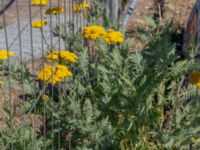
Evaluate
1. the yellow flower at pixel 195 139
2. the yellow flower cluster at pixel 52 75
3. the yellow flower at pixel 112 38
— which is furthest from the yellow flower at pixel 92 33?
the yellow flower at pixel 195 139

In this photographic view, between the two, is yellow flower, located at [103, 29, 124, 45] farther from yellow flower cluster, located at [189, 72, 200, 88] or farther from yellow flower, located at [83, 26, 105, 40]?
yellow flower cluster, located at [189, 72, 200, 88]

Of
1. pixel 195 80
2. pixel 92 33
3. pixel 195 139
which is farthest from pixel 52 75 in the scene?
pixel 195 139

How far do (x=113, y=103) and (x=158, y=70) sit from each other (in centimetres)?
30

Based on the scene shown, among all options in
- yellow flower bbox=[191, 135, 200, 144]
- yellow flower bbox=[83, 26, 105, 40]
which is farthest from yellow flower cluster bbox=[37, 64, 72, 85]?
yellow flower bbox=[191, 135, 200, 144]

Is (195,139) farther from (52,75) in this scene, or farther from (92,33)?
(52,75)

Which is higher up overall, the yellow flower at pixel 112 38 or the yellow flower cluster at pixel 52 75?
the yellow flower at pixel 112 38

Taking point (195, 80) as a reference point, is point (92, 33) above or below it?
above

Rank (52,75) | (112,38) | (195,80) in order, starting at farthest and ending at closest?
1. (112,38)
2. (195,80)
3. (52,75)

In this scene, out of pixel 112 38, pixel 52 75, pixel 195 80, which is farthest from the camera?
pixel 112 38

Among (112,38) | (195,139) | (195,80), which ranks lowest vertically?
(195,139)

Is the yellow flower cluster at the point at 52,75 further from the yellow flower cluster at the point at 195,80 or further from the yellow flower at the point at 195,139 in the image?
the yellow flower at the point at 195,139

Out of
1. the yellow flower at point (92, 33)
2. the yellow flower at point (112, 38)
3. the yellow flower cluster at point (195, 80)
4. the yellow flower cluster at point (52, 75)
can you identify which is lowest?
the yellow flower cluster at point (195, 80)

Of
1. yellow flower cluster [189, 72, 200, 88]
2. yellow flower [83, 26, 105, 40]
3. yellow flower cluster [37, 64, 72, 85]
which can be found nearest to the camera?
yellow flower cluster [37, 64, 72, 85]

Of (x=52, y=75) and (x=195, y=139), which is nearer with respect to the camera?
(x=52, y=75)
